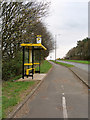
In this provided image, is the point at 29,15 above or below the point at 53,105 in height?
above

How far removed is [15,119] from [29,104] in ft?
4.80

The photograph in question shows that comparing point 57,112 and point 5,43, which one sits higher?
point 5,43

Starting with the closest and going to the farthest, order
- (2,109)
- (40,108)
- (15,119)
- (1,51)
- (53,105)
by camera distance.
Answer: (15,119), (2,109), (40,108), (53,105), (1,51)

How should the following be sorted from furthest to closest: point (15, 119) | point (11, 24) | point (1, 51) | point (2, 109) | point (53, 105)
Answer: point (1, 51) → point (11, 24) → point (53, 105) → point (2, 109) → point (15, 119)

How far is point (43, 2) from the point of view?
8.28 m

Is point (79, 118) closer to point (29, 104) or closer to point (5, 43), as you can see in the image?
point (29, 104)

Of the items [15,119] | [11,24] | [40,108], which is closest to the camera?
[15,119]

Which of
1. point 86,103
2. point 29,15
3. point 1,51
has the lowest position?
point 86,103

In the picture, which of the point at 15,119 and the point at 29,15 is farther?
the point at 29,15

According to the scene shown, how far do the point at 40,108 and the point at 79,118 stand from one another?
55.7 inches

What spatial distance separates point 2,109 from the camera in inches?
175

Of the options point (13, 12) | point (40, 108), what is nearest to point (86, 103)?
point (40, 108)

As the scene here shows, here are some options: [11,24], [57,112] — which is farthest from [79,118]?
[11,24]

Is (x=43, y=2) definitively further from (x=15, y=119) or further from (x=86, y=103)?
(x=15, y=119)
